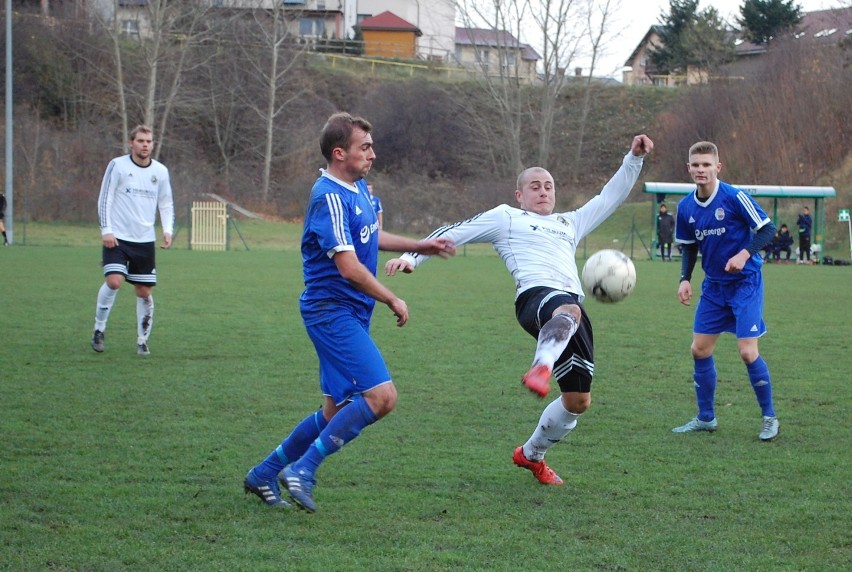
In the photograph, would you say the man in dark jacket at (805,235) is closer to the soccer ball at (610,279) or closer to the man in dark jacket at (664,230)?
the man in dark jacket at (664,230)

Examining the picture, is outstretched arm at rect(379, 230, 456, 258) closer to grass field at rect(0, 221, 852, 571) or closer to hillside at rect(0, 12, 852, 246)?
grass field at rect(0, 221, 852, 571)

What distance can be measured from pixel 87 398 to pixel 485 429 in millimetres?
2893

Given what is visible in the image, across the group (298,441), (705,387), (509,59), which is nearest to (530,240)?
(298,441)

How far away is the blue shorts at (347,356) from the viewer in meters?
4.43

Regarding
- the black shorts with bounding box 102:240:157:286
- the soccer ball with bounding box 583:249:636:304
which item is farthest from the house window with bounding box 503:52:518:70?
the soccer ball with bounding box 583:249:636:304

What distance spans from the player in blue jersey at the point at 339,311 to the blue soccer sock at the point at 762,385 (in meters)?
2.78

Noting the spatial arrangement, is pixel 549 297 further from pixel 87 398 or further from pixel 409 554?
pixel 87 398

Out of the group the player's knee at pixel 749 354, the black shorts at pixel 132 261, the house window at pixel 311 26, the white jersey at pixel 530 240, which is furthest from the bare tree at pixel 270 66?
the white jersey at pixel 530 240

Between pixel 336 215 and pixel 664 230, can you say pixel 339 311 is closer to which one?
pixel 336 215

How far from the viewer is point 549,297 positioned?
4.95 metres

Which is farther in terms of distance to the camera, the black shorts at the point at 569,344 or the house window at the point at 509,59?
the house window at the point at 509,59

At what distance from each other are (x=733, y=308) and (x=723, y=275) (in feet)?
0.75

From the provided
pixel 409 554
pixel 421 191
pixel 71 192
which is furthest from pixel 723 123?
pixel 409 554

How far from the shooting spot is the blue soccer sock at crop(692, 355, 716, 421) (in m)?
6.42
